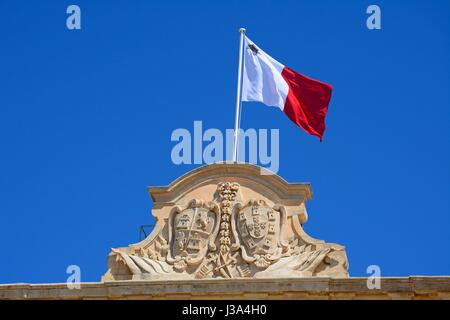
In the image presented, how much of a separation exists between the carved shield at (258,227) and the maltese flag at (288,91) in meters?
2.43

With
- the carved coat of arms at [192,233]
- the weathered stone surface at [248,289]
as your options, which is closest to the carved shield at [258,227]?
the carved coat of arms at [192,233]

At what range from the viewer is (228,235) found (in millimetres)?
26172

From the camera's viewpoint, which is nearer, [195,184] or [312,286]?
[312,286]

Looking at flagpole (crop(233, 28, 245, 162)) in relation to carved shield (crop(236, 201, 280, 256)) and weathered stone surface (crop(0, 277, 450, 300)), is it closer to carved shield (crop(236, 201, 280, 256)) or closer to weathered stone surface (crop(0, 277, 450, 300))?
carved shield (crop(236, 201, 280, 256))

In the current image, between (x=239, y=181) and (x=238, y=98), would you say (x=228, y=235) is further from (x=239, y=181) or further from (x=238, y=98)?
(x=238, y=98)

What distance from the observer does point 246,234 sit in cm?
2603

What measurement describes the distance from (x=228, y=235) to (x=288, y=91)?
3.91 metres

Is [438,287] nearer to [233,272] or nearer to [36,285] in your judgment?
[233,272]

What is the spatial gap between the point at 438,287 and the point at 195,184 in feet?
18.1

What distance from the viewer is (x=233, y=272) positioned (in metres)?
25.8
